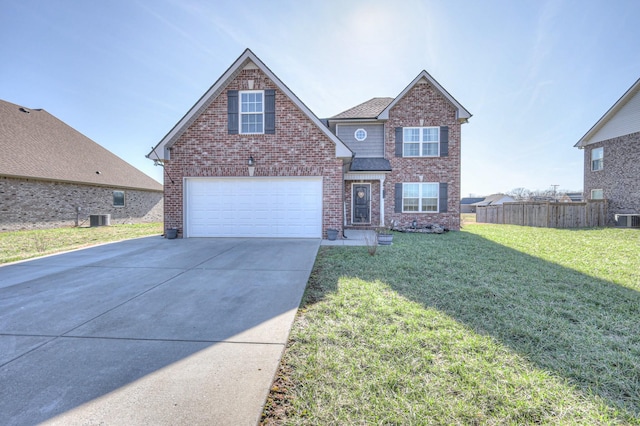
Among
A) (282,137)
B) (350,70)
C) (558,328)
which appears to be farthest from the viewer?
(350,70)

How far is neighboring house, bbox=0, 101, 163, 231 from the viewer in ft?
44.5

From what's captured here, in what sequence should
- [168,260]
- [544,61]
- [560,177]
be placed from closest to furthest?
[168,260], [544,61], [560,177]

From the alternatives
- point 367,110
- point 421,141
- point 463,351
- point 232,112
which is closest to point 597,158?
point 421,141

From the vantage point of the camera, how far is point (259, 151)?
9.99 m

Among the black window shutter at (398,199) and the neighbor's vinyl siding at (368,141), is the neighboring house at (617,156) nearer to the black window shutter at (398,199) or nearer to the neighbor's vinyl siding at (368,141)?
the black window shutter at (398,199)

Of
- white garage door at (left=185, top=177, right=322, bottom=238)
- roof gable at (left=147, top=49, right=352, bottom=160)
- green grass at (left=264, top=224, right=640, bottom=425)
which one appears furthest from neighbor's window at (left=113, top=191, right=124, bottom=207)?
green grass at (left=264, top=224, right=640, bottom=425)

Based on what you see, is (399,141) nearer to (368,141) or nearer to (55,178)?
(368,141)

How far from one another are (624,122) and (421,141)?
43.6ft

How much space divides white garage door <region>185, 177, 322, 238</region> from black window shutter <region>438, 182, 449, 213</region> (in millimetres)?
7290

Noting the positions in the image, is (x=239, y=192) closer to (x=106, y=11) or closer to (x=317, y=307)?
(x=317, y=307)

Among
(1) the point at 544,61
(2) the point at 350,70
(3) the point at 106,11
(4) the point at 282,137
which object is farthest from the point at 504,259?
(3) the point at 106,11

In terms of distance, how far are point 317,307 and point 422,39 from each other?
1158cm

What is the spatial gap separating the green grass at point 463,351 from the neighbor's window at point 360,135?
34.6ft

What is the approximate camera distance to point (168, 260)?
6.75m
